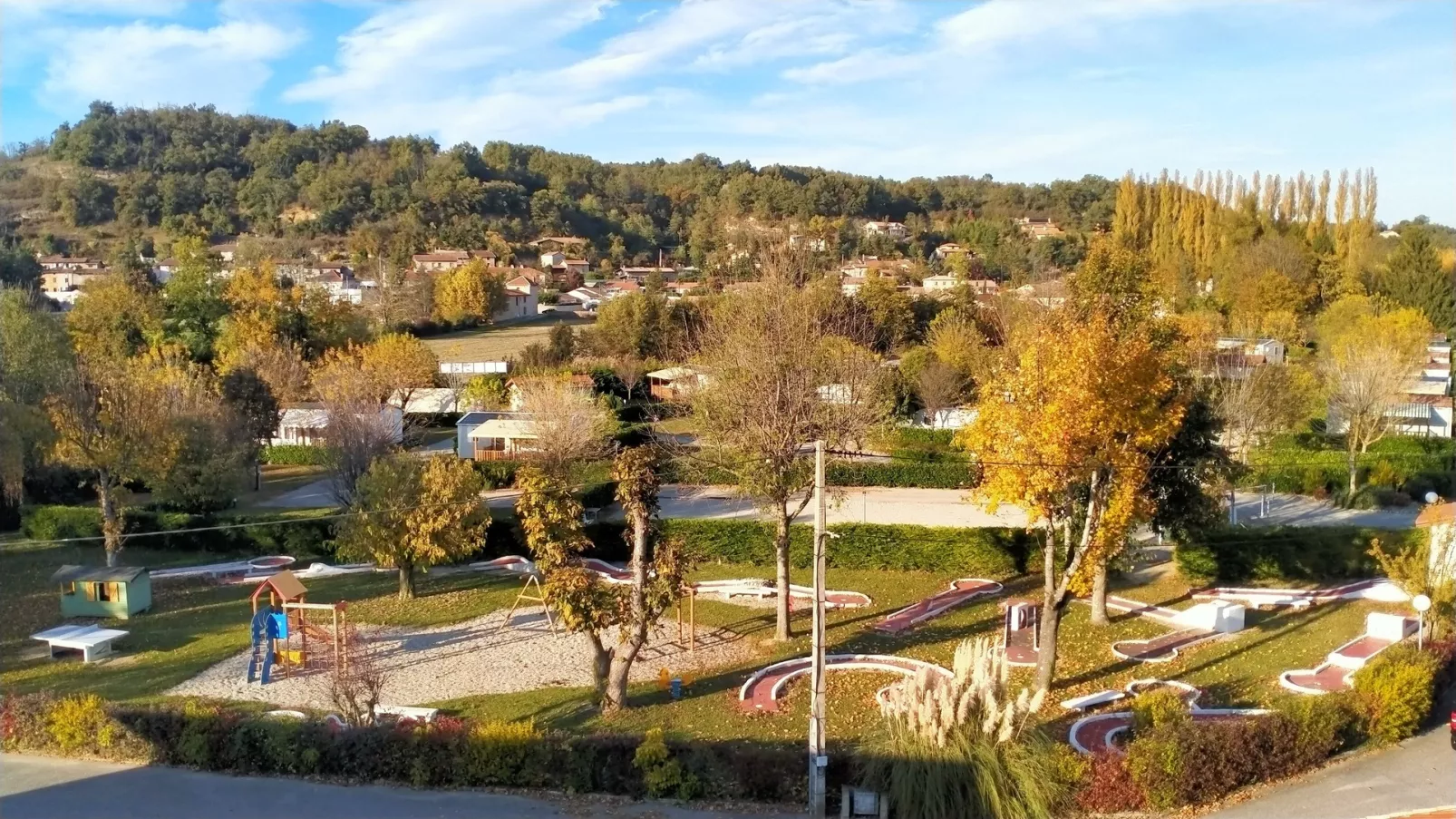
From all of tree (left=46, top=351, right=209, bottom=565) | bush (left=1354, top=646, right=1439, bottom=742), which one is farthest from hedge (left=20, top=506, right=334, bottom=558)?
bush (left=1354, top=646, right=1439, bottom=742)

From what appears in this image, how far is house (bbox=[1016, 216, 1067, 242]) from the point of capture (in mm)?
93625

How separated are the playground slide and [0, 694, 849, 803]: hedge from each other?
11312mm

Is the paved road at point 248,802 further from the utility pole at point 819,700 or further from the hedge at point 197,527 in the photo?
the hedge at point 197,527

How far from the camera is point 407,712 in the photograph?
549 inches

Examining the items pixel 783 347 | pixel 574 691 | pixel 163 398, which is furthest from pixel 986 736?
pixel 163 398

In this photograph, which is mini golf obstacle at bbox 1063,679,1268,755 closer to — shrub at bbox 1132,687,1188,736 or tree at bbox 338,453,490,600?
shrub at bbox 1132,687,1188,736

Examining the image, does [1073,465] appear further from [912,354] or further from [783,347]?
[912,354]

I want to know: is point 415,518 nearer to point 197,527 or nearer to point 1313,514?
point 197,527

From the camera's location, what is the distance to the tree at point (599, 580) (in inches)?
539

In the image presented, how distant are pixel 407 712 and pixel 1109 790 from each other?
8.69 metres

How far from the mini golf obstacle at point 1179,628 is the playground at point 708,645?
0.08m

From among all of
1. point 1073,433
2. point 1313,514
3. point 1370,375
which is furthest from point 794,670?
point 1370,375

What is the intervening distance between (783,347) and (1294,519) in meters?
14.5

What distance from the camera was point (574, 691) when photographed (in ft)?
50.2
